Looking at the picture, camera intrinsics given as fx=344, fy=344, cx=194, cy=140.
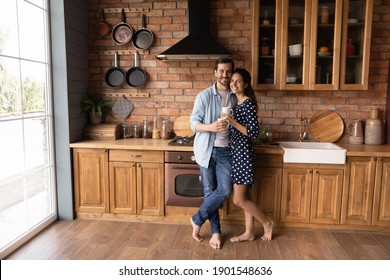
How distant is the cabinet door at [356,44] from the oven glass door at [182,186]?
1667mm

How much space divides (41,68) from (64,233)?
1542 mm

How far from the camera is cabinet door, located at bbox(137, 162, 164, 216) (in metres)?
3.29

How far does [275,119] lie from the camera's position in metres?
3.66

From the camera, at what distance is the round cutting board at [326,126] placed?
11.7 ft

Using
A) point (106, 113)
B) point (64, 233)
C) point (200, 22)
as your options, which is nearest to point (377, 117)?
point (200, 22)

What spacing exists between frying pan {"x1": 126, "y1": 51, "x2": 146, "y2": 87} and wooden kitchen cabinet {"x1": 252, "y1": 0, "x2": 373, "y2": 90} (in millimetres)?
1219

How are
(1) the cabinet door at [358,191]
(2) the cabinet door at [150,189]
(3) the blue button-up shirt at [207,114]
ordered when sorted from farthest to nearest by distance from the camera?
(2) the cabinet door at [150,189] → (1) the cabinet door at [358,191] → (3) the blue button-up shirt at [207,114]

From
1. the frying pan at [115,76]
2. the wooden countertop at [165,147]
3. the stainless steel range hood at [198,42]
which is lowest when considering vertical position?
the wooden countertop at [165,147]

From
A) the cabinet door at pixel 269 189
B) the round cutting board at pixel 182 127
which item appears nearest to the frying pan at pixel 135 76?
the round cutting board at pixel 182 127

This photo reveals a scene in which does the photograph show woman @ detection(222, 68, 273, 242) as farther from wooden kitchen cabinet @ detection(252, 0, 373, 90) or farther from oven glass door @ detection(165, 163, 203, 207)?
wooden kitchen cabinet @ detection(252, 0, 373, 90)

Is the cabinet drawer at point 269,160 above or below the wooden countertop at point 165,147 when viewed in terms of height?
below

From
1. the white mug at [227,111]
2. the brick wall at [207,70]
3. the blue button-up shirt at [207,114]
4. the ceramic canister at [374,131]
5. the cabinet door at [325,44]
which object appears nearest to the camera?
the white mug at [227,111]

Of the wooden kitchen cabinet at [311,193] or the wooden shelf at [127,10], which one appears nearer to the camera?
the wooden kitchen cabinet at [311,193]

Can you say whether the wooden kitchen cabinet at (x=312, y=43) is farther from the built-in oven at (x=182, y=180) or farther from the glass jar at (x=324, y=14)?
the built-in oven at (x=182, y=180)
